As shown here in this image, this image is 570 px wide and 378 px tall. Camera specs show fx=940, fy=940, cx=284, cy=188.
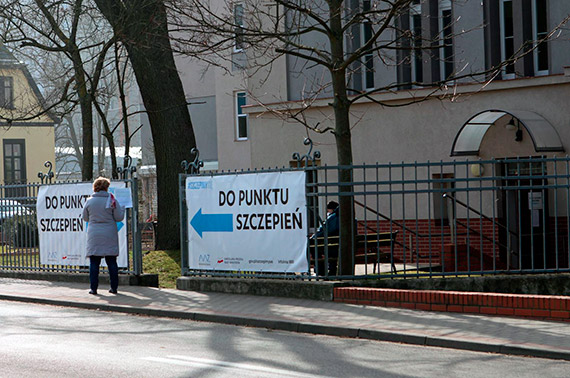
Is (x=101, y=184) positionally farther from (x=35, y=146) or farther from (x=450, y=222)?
(x=35, y=146)

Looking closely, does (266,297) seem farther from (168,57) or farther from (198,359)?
(168,57)

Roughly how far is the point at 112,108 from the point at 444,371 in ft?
322

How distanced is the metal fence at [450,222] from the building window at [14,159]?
38164 mm

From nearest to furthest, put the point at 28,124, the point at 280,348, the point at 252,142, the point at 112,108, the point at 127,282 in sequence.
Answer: the point at 280,348, the point at 127,282, the point at 252,142, the point at 28,124, the point at 112,108

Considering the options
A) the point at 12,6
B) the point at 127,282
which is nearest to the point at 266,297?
the point at 127,282

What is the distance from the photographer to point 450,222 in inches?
786

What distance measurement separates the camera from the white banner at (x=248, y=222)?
44.3 feet

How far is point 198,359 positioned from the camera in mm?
8844

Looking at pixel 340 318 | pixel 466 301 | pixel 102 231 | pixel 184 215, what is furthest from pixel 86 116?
pixel 466 301

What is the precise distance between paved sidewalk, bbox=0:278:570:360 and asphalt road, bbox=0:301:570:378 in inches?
7.2

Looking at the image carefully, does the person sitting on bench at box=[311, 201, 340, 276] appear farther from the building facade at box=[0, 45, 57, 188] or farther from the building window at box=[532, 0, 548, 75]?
the building facade at box=[0, 45, 57, 188]

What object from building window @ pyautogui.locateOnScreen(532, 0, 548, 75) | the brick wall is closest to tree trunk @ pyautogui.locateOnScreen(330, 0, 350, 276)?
the brick wall

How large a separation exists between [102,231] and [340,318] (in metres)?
5.13

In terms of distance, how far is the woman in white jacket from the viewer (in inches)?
587
